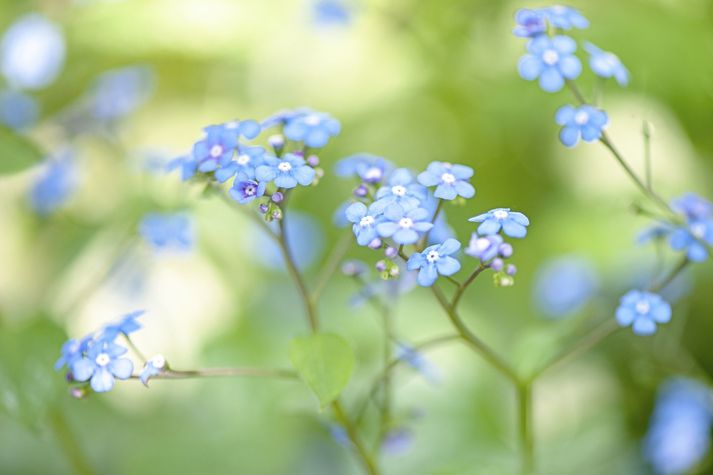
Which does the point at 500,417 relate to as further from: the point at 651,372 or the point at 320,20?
the point at 320,20

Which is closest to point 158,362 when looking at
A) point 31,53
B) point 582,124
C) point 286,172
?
point 286,172

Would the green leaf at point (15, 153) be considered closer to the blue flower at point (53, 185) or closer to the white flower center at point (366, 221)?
the blue flower at point (53, 185)

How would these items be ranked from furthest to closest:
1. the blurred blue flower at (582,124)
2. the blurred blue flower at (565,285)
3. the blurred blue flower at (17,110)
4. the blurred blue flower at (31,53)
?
the blurred blue flower at (31,53), the blurred blue flower at (17,110), the blurred blue flower at (565,285), the blurred blue flower at (582,124)

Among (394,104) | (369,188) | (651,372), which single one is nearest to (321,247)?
(394,104)

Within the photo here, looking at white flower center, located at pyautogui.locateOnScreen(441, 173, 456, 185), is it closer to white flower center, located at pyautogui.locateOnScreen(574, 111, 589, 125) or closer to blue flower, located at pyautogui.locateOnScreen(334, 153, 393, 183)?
blue flower, located at pyautogui.locateOnScreen(334, 153, 393, 183)

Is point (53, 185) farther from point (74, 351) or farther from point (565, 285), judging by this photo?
point (565, 285)

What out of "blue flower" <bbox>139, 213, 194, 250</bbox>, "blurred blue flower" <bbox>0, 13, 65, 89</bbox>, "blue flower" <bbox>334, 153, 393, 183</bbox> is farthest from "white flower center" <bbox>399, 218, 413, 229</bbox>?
"blurred blue flower" <bbox>0, 13, 65, 89</bbox>

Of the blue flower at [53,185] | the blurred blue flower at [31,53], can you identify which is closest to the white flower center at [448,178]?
the blue flower at [53,185]
